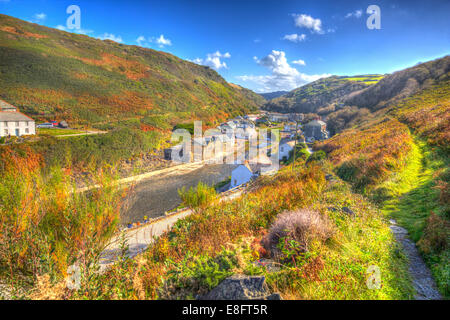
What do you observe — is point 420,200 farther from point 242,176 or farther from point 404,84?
point 404,84

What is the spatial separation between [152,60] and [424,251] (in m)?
108

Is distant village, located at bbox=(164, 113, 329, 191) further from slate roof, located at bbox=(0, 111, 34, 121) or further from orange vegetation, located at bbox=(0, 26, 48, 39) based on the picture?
orange vegetation, located at bbox=(0, 26, 48, 39)

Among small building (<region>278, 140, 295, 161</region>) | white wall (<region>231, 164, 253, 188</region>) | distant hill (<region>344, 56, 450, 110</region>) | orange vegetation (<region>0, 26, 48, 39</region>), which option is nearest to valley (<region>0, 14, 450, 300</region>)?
white wall (<region>231, 164, 253, 188</region>)

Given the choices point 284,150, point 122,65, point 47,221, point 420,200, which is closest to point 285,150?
point 284,150

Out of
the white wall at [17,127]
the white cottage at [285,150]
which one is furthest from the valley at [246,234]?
the white wall at [17,127]

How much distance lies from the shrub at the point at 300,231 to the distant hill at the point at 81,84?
42.4 m

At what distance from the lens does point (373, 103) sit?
171ft

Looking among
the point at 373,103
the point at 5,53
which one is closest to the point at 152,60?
the point at 5,53

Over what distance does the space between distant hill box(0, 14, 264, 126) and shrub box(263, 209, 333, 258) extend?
1669 inches

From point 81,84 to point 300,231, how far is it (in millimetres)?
58016

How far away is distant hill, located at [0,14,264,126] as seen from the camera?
3647 centimetres

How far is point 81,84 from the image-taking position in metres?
45.6
